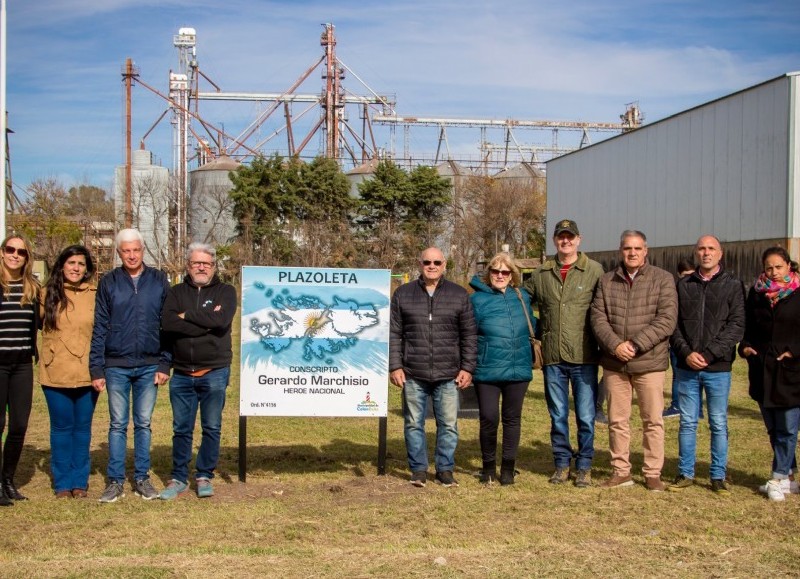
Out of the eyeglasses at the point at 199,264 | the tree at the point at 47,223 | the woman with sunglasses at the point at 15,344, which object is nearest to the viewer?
the woman with sunglasses at the point at 15,344

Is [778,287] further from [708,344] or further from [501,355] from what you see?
[501,355]

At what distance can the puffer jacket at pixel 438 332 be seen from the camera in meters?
7.44

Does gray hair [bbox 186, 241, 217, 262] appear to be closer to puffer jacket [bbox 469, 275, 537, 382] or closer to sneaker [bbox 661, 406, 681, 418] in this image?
puffer jacket [bbox 469, 275, 537, 382]

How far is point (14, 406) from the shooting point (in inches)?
274

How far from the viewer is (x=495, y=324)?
24.8 feet

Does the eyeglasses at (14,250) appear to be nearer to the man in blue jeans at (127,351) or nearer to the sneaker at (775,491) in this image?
the man in blue jeans at (127,351)

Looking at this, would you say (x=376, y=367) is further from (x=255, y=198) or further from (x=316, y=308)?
(x=255, y=198)

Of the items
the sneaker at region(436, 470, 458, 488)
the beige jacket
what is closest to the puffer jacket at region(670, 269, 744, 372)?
the sneaker at region(436, 470, 458, 488)

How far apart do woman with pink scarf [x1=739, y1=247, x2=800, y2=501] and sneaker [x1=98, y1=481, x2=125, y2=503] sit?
17.0 ft

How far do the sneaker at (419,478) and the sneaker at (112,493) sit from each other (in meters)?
2.38

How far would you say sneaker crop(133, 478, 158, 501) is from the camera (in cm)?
705

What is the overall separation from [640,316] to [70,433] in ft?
15.5

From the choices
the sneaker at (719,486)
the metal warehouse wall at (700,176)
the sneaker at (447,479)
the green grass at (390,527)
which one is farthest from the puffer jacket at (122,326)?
the metal warehouse wall at (700,176)

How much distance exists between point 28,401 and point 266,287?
2.12 m
